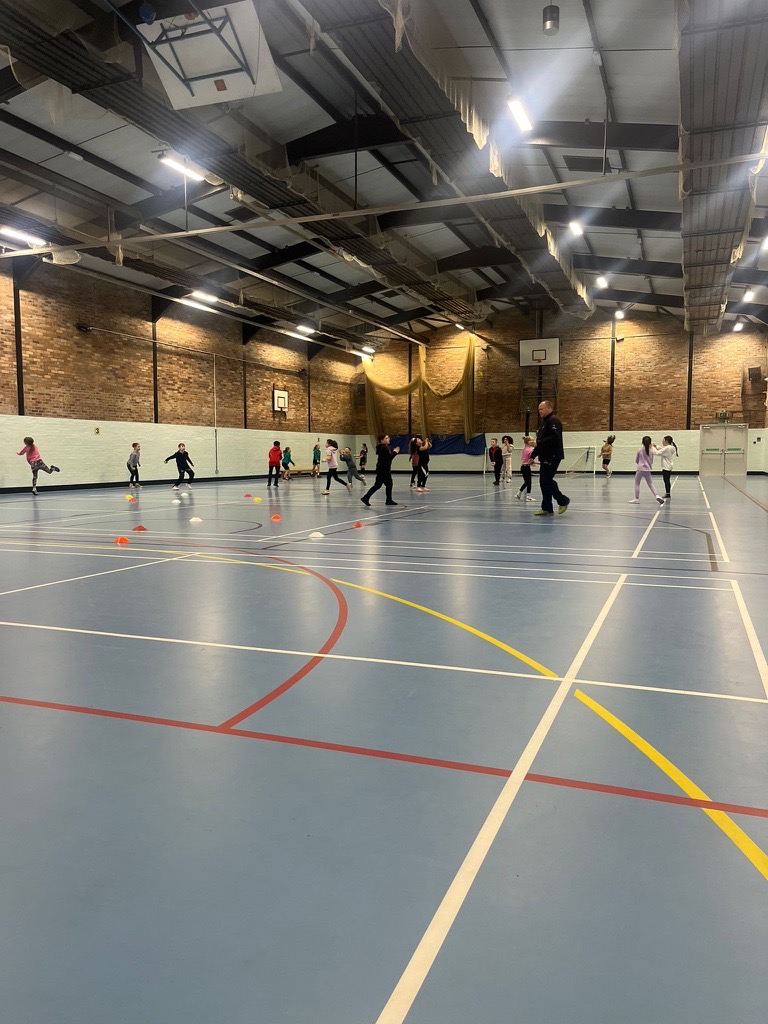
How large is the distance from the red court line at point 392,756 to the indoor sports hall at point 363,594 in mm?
19

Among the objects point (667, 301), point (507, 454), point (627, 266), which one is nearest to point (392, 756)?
point (507, 454)

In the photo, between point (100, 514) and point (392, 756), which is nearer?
point (392, 756)

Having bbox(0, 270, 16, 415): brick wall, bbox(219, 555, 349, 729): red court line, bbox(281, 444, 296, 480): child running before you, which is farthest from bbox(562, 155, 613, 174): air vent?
bbox(0, 270, 16, 415): brick wall

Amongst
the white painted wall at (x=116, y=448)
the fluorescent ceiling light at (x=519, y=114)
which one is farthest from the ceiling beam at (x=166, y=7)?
the white painted wall at (x=116, y=448)

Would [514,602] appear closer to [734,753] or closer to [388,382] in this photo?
[734,753]

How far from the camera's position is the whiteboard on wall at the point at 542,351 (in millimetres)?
34906

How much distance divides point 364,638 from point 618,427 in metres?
32.8

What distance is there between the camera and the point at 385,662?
14.8 ft

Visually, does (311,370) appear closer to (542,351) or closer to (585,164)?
(542,351)

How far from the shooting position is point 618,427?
35031mm

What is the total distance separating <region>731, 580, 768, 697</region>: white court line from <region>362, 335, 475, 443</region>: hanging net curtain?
94.5 ft

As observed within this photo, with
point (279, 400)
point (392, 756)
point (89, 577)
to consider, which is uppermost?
point (279, 400)

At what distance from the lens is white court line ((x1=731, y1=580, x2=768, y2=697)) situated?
4.17m

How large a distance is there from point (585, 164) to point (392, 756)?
55.3 feet
